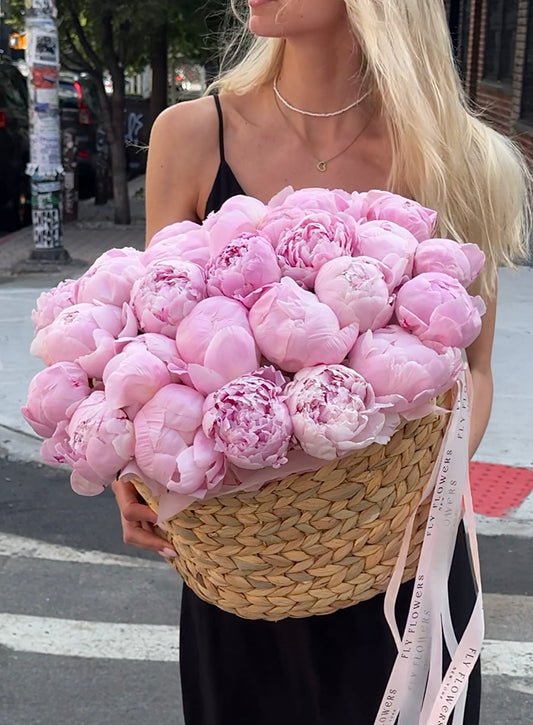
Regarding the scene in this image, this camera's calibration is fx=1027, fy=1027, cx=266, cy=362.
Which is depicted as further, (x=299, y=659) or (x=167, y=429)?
(x=299, y=659)

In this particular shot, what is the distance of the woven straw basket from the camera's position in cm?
129

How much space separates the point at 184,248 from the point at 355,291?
0.27 metres

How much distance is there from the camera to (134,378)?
49.5 inches

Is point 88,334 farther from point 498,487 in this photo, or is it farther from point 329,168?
point 498,487

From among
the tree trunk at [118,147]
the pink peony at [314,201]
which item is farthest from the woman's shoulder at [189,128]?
the tree trunk at [118,147]

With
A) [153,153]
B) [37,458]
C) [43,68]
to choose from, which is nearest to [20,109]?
[43,68]

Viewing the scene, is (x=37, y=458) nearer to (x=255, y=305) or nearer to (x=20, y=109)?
(x=255, y=305)

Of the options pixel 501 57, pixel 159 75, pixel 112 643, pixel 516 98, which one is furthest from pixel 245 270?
pixel 501 57

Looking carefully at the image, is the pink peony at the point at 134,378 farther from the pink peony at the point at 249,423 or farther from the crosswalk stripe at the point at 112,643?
the crosswalk stripe at the point at 112,643

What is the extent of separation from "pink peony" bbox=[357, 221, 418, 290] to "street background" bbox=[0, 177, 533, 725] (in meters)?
2.22

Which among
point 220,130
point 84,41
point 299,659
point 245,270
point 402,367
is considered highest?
point 84,41

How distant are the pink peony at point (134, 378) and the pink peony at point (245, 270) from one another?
0.13 m

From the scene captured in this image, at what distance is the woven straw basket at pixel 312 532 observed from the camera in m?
1.29

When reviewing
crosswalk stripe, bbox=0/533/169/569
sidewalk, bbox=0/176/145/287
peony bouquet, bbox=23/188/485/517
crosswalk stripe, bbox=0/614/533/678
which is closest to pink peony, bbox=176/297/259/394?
peony bouquet, bbox=23/188/485/517
